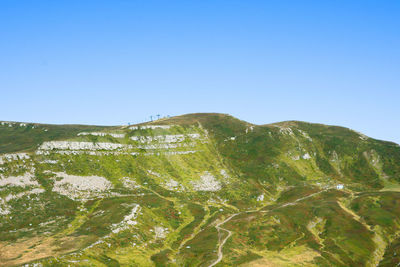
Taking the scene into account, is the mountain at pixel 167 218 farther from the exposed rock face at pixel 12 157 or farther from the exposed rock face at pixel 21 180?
the exposed rock face at pixel 12 157

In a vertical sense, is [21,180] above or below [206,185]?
above

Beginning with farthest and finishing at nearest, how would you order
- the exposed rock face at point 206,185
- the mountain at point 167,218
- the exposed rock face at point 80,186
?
the exposed rock face at point 206,185, the exposed rock face at point 80,186, the mountain at point 167,218

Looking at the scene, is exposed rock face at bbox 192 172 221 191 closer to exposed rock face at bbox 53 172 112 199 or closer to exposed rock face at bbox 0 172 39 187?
exposed rock face at bbox 53 172 112 199

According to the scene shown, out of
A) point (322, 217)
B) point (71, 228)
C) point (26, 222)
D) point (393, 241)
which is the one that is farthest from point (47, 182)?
point (393, 241)

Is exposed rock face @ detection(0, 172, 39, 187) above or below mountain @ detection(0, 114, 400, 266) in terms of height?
above

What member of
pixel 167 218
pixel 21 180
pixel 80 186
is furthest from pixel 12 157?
pixel 167 218

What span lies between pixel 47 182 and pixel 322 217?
13047 cm

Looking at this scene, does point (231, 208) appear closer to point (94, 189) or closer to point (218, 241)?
point (218, 241)

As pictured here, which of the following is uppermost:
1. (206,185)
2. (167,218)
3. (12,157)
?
(12,157)

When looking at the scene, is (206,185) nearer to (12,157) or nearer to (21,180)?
(21,180)

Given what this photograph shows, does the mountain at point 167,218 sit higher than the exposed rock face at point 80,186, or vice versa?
the exposed rock face at point 80,186

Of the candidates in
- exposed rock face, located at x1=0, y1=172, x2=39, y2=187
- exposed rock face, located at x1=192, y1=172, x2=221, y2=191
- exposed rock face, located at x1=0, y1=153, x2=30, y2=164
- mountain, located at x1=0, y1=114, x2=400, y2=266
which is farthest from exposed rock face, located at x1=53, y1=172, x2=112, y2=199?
exposed rock face, located at x1=192, y1=172, x2=221, y2=191

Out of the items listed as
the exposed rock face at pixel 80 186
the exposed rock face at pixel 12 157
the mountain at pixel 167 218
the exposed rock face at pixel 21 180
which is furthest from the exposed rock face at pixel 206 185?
the exposed rock face at pixel 12 157

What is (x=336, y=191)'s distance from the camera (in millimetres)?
187375
